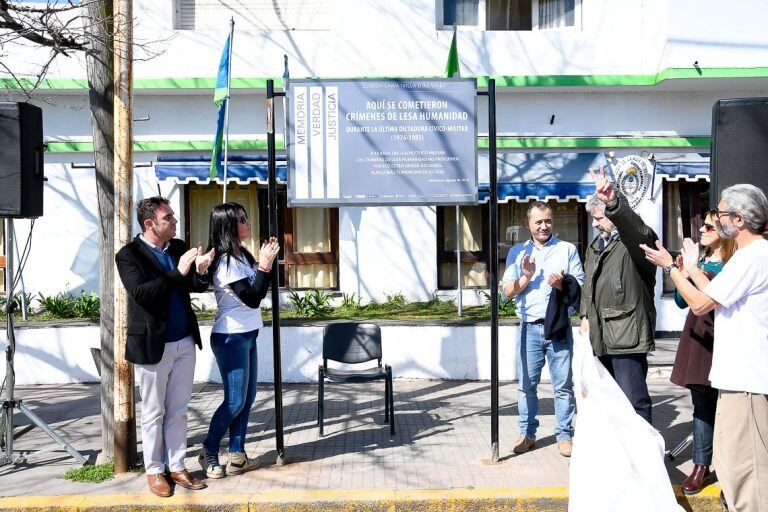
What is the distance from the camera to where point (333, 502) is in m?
5.18

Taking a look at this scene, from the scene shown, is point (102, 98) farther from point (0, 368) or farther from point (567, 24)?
point (567, 24)

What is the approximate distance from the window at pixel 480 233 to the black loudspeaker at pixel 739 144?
5.97 m

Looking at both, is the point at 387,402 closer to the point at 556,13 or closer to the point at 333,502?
the point at 333,502

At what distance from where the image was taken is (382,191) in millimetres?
5883

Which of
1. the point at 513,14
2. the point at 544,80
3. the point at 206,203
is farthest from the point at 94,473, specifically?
the point at 513,14

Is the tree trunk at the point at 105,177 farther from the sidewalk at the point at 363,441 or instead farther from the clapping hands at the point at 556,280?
the clapping hands at the point at 556,280

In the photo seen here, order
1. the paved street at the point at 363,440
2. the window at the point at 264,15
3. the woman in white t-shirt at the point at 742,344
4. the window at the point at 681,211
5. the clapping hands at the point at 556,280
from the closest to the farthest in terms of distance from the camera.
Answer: the woman in white t-shirt at the point at 742,344 → the paved street at the point at 363,440 → the clapping hands at the point at 556,280 → the window at the point at 264,15 → the window at the point at 681,211

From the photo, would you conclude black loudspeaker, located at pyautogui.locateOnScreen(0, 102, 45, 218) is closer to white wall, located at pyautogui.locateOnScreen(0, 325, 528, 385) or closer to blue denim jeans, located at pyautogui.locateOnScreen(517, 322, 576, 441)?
white wall, located at pyautogui.locateOnScreen(0, 325, 528, 385)

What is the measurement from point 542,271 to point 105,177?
3.59 meters

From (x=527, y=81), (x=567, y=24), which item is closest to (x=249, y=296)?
(x=527, y=81)

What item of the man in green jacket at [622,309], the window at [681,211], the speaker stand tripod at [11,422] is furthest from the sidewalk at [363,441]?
the window at [681,211]

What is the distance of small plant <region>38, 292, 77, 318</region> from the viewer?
33.1 ft

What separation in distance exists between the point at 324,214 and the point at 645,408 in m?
6.94

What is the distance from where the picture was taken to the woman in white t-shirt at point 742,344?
432 cm
